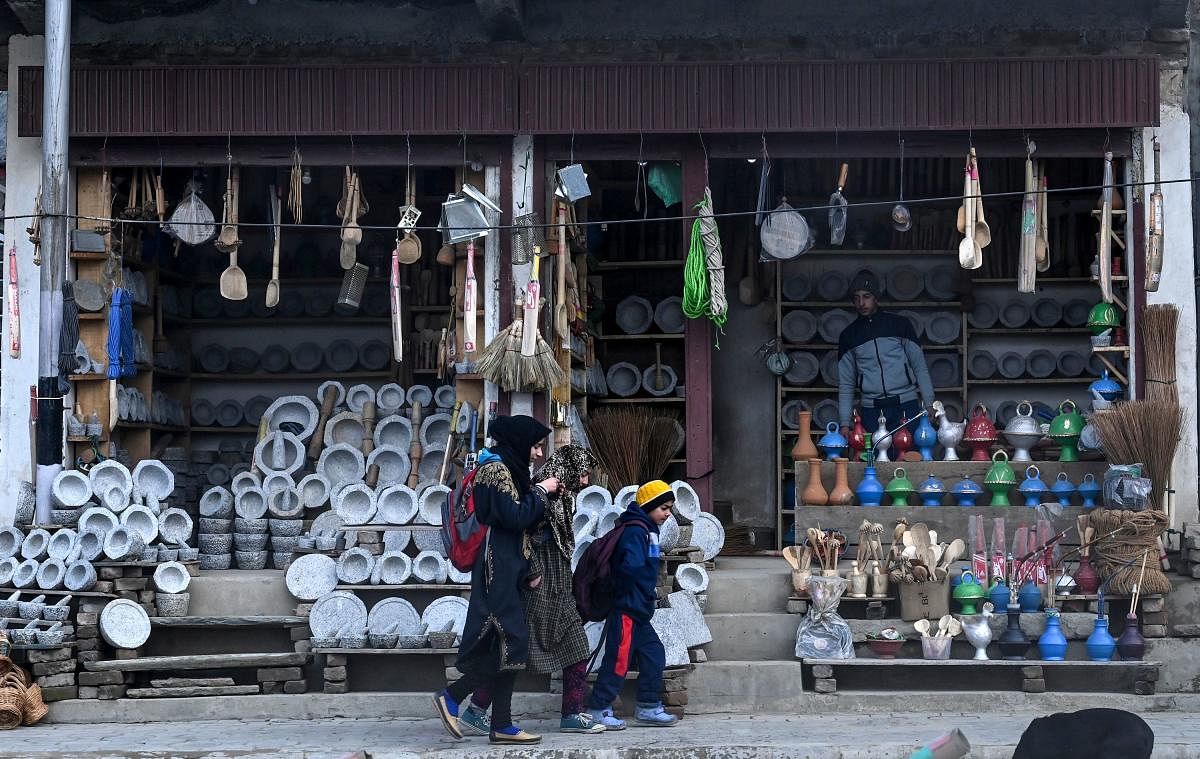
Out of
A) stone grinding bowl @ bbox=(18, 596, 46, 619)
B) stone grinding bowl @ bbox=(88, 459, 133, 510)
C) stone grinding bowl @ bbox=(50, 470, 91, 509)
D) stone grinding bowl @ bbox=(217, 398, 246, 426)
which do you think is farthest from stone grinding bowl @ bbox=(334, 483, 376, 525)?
stone grinding bowl @ bbox=(217, 398, 246, 426)

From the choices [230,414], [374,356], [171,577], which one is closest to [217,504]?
[171,577]

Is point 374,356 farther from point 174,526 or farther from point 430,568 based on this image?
point 430,568

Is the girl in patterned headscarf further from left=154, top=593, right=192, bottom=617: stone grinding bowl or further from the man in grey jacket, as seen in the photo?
the man in grey jacket

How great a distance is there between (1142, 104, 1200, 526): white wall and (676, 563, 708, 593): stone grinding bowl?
10.9 feet

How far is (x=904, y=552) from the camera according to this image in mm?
9281

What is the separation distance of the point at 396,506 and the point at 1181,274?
221 inches

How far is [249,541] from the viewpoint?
33.6ft

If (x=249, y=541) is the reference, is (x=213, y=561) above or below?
below

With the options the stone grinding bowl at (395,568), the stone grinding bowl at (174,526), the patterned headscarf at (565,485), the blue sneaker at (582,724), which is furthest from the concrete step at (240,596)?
the patterned headscarf at (565,485)

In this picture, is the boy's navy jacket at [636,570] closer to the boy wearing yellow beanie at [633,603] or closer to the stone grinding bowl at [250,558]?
the boy wearing yellow beanie at [633,603]

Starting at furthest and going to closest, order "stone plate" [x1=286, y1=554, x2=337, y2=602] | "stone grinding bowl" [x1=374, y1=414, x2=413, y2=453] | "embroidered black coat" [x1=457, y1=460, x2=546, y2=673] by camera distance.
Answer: "stone grinding bowl" [x1=374, y1=414, x2=413, y2=453], "stone plate" [x1=286, y1=554, x2=337, y2=602], "embroidered black coat" [x1=457, y1=460, x2=546, y2=673]

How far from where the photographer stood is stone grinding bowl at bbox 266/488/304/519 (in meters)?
10.4

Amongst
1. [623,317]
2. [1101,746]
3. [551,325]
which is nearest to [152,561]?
[551,325]

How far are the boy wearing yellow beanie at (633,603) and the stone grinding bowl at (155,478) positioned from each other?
379cm
